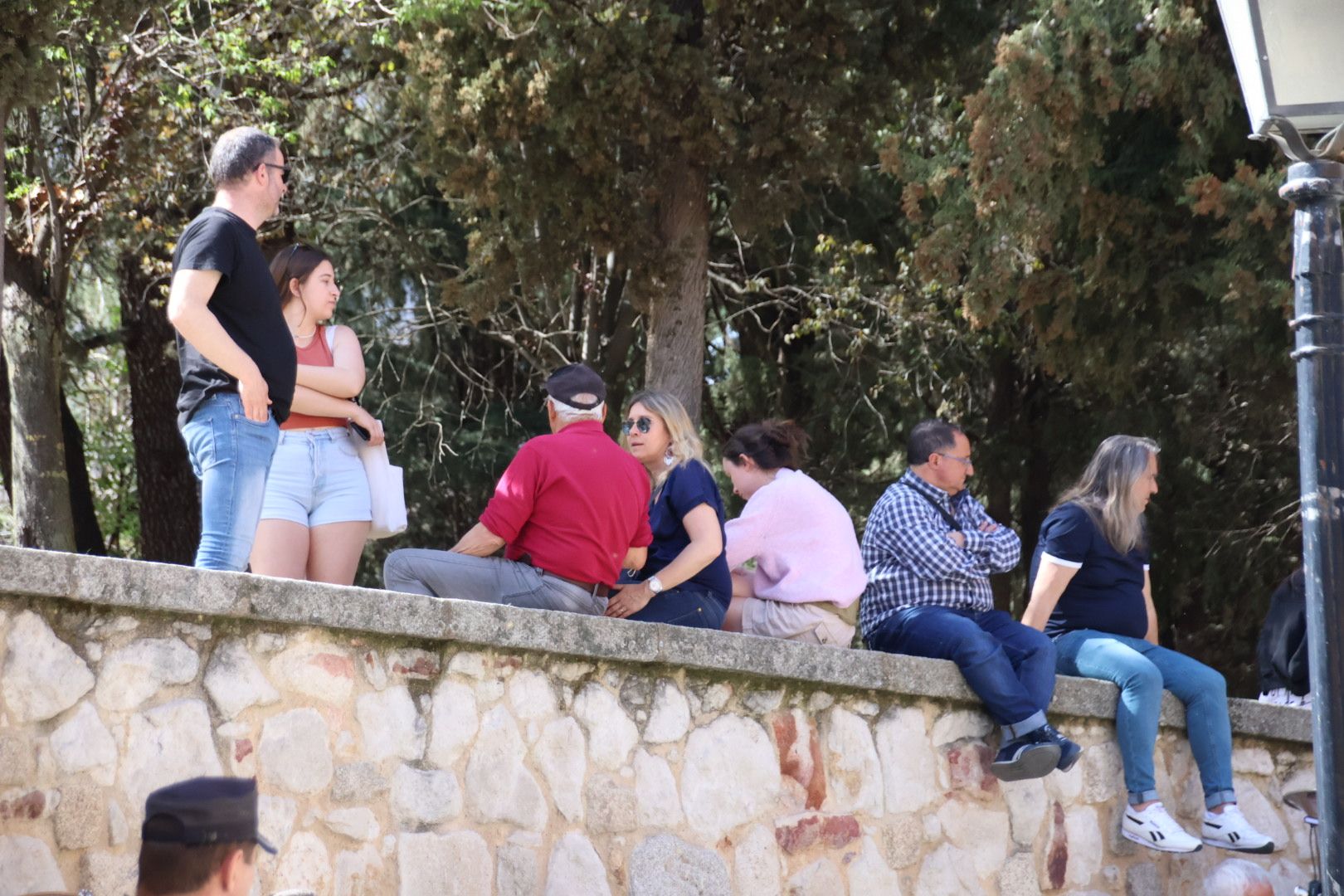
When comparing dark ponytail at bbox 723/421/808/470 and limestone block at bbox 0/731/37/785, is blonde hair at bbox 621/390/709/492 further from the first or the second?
limestone block at bbox 0/731/37/785

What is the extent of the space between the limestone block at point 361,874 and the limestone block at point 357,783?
0.13 meters

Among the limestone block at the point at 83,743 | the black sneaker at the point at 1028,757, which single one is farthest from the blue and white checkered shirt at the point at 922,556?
the limestone block at the point at 83,743

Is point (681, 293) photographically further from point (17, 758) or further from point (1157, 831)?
point (17, 758)

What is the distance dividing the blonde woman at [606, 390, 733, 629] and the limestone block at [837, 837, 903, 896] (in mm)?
901

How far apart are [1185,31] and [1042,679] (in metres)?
4.11

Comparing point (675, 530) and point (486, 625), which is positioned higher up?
point (675, 530)

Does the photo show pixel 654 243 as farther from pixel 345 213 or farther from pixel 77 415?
pixel 77 415

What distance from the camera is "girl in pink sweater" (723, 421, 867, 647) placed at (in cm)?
556

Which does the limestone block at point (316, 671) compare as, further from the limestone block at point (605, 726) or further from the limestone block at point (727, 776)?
the limestone block at point (727, 776)

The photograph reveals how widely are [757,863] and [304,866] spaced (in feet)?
4.99

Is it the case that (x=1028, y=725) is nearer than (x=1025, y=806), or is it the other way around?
(x=1028, y=725)

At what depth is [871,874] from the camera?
513 cm

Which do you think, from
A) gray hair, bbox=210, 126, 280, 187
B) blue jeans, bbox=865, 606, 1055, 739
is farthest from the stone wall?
gray hair, bbox=210, 126, 280, 187

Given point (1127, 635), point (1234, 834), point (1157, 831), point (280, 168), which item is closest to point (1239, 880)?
point (1157, 831)
